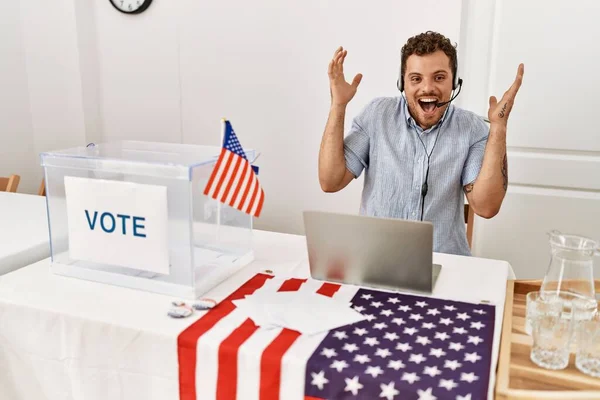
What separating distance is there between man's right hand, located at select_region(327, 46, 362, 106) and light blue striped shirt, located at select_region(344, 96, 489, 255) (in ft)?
0.69

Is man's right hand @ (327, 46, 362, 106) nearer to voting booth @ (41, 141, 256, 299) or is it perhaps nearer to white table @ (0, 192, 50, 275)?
voting booth @ (41, 141, 256, 299)

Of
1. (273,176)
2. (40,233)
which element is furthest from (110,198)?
(273,176)

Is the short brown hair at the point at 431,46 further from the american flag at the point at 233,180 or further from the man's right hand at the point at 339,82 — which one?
the american flag at the point at 233,180

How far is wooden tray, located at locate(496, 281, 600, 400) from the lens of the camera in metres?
0.91

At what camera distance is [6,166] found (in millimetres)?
3148

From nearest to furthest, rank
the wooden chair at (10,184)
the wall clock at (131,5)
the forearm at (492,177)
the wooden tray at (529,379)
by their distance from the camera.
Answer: the wooden tray at (529,379) < the forearm at (492,177) < the wooden chair at (10,184) < the wall clock at (131,5)

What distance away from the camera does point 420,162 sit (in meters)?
1.84

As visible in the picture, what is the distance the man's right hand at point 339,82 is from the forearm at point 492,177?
43 cm

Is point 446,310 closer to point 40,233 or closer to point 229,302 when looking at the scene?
point 229,302

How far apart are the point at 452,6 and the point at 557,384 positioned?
193 cm

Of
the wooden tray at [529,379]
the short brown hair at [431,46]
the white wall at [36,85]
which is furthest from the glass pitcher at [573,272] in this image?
the white wall at [36,85]

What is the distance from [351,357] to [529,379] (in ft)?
0.98

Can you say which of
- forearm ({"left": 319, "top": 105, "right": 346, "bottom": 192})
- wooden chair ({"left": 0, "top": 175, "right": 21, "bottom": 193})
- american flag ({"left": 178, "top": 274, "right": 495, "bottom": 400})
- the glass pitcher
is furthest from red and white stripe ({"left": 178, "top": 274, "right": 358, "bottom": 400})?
wooden chair ({"left": 0, "top": 175, "right": 21, "bottom": 193})

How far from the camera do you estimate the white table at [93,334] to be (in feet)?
3.68
